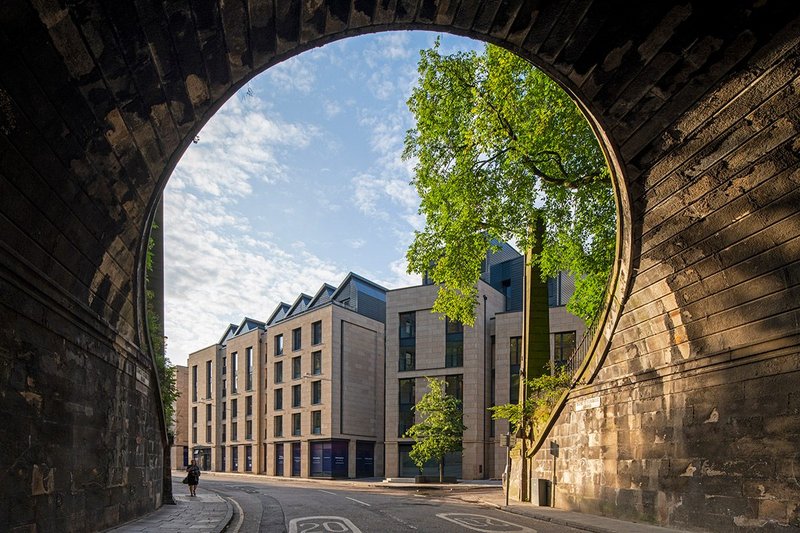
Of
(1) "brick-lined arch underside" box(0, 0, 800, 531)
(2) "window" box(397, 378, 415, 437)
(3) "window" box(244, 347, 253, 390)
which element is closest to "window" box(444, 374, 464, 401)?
(2) "window" box(397, 378, 415, 437)

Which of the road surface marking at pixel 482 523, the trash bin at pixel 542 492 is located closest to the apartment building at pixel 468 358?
the trash bin at pixel 542 492

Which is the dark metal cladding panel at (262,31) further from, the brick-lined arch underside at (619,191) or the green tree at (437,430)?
the green tree at (437,430)

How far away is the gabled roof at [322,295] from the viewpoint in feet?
201

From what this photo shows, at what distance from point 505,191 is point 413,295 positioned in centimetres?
Answer: 3093

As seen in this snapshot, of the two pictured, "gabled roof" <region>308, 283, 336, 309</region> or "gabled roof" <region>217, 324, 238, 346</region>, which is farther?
"gabled roof" <region>217, 324, 238, 346</region>

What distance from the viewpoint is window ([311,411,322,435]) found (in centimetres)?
5356

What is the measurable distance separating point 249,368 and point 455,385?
27.0 metres

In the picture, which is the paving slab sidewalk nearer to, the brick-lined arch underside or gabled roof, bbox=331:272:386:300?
the brick-lined arch underside

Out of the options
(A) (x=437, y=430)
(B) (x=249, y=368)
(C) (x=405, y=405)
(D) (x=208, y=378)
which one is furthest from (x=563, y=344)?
(D) (x=208, y=378)

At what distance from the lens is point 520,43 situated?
1028 centimetres

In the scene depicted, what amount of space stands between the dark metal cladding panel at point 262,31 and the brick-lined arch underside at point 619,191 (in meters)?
0.03

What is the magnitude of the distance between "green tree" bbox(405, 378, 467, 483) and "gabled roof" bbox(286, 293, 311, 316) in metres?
24.2

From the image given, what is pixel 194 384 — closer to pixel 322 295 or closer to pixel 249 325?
pixel 249 325

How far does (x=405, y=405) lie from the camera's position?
5088 cm
